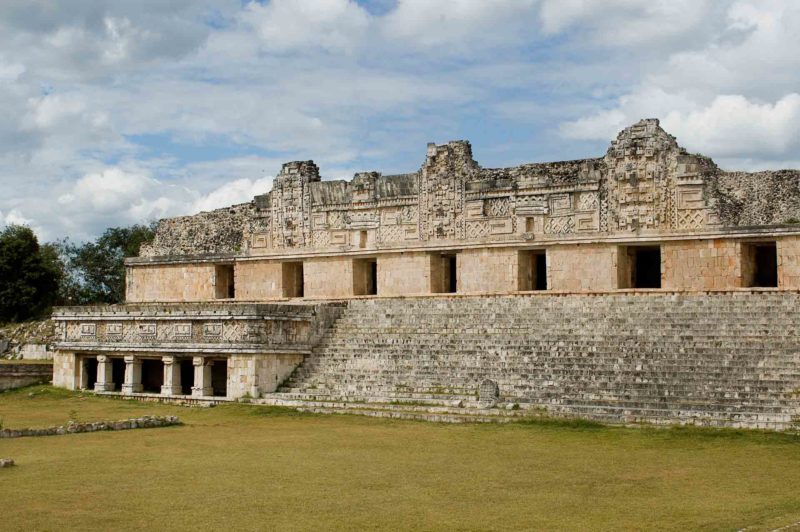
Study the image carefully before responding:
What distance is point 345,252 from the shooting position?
2091 centimetres

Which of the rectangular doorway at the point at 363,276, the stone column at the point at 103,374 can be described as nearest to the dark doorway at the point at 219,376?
the stone column at the point at 103,374

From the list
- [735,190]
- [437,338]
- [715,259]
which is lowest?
[437,338]

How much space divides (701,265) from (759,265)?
180cm

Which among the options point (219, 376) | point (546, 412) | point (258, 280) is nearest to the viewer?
point (546, 412)

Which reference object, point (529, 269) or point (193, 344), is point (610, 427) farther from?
point (193, 344)

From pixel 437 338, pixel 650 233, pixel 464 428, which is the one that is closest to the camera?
pixel 464 428

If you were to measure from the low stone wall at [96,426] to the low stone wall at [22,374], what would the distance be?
7266 mm

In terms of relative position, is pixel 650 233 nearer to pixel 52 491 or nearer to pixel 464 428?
pixel 464 428

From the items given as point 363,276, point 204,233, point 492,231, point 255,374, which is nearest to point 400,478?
point 255,374

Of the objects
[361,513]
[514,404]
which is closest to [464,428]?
[514,404]

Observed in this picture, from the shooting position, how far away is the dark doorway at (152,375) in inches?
805

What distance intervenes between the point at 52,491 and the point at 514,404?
6.94m

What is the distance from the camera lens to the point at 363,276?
69.1 ft

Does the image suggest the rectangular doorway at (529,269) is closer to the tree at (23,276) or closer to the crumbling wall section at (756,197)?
the crumbling wall section at (756,197)
